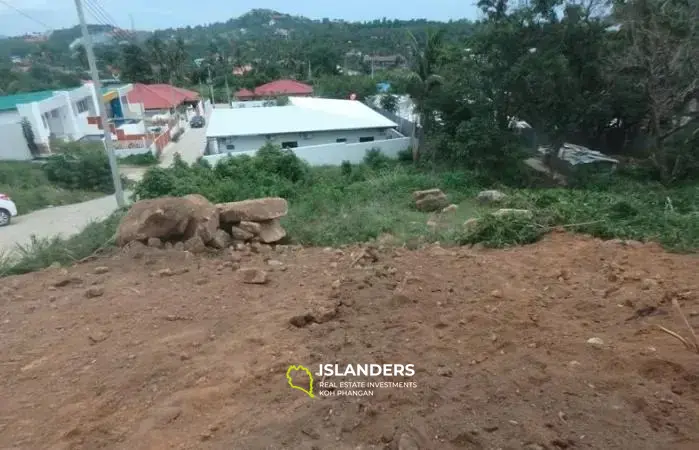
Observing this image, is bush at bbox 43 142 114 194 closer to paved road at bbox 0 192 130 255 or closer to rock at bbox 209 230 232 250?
paved road at bbox 0 192 130 255

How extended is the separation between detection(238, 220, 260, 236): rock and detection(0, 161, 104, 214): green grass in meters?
13.4

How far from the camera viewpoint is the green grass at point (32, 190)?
676 inches

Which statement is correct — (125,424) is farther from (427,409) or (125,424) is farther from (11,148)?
(11,148)

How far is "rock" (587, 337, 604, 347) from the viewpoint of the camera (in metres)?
3.39

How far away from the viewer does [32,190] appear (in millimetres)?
18266

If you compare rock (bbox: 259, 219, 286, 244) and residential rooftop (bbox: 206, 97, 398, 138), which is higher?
rock (bbox: 259, 219, 286, 244)

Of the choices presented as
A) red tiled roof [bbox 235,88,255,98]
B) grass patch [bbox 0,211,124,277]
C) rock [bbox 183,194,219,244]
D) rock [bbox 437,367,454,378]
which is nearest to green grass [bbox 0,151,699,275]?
grass patch [bbox 0,211,124,277]

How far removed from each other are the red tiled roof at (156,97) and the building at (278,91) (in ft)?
17.3

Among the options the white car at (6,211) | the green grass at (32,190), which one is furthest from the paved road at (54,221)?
the green grass at (32,190)

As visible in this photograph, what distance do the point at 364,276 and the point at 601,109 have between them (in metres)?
14.0

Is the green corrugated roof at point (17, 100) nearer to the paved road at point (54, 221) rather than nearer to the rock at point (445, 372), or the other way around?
the paved road at point (54, 221)

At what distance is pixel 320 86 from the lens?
4303 centimetres

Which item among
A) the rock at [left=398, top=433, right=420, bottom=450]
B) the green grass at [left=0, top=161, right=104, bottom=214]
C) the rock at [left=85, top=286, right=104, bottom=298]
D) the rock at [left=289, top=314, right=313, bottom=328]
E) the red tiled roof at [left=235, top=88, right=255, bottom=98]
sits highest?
the rock at [left=398, top=433, right=420, bottom=450]

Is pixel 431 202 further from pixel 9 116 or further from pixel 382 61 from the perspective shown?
pixel 382 61
